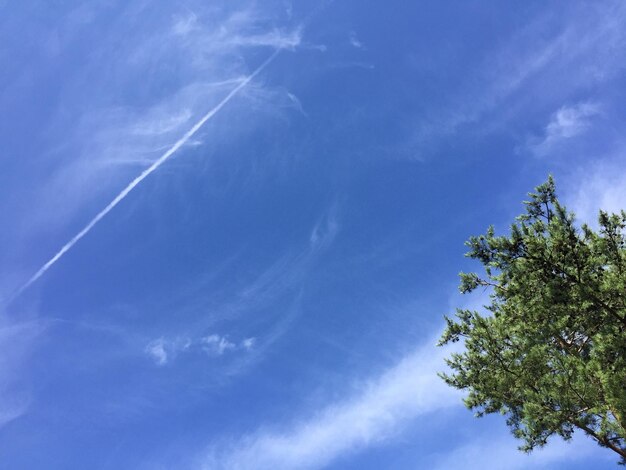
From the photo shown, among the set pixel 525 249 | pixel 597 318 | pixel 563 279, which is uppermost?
pixel 525 249

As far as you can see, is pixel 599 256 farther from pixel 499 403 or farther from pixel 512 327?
pixel 499 403

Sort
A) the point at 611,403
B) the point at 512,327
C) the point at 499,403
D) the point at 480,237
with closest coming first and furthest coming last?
the point at 611,403 < the point at 480,237 < the point at 512,327 < the point at 499,403

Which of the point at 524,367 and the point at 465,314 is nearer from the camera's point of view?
the point at 524,367

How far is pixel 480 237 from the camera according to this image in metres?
14.5

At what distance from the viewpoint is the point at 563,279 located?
13.7 meters

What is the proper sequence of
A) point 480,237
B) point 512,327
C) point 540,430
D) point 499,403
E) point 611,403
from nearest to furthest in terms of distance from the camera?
A: 1. point 611,403
2. point 480,237
3. point 540,430
4. point 512,327
5. point 499,403

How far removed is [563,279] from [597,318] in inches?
85.4

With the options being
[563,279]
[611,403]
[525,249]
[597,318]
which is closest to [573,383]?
[611,403]

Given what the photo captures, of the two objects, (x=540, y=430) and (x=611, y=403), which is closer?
(x=611, y=403)

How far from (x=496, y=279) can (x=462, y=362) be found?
165 inches

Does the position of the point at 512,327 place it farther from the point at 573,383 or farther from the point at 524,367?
the point at 573,383

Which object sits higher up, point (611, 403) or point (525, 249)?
point (525, 249)

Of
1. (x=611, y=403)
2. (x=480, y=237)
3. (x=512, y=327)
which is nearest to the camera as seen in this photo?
(x=611, y=403)

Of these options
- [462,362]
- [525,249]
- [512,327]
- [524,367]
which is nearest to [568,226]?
[525,249]
